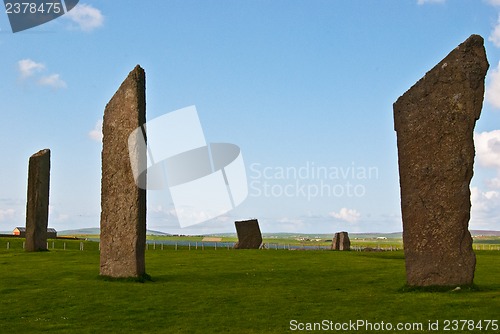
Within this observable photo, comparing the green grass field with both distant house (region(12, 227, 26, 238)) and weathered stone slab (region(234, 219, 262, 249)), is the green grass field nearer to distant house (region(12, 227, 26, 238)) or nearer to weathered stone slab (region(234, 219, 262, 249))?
weathered stone slab (region(234, 219, 262, 249))

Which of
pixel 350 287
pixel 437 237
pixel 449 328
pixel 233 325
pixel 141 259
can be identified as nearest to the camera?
pixel 449 328

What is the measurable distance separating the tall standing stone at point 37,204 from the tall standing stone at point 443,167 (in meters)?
22.5

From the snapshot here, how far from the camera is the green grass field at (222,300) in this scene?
1198 centimetres

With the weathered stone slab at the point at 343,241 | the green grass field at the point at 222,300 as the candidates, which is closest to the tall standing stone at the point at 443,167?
the green grass field at the point at 222,300

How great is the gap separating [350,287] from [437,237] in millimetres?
3249

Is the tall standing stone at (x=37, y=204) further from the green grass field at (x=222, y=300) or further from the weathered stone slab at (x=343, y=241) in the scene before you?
the weathered stone slab at (x=343, y=241)

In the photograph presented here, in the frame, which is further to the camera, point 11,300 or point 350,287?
point 350,287

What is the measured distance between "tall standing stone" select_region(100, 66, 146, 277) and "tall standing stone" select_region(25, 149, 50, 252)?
580 inches

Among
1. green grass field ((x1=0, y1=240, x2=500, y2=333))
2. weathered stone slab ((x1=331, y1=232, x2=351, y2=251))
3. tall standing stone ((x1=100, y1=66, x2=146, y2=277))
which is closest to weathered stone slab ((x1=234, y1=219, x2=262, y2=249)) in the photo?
weathered stone slab ((x1=331, y1=232, x2=351, y2=251))

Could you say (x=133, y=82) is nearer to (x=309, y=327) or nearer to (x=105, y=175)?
(x=105, y=175)

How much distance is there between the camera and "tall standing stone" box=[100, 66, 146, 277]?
58.1 feet

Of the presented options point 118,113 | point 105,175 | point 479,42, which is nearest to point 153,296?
point 105,175

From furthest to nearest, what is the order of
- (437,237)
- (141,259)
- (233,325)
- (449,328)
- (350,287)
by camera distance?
1. (141,259)
2. (350,287)
3. (437,237)
4. (233,325)
5. (449,328)

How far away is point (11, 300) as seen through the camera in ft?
49.3
